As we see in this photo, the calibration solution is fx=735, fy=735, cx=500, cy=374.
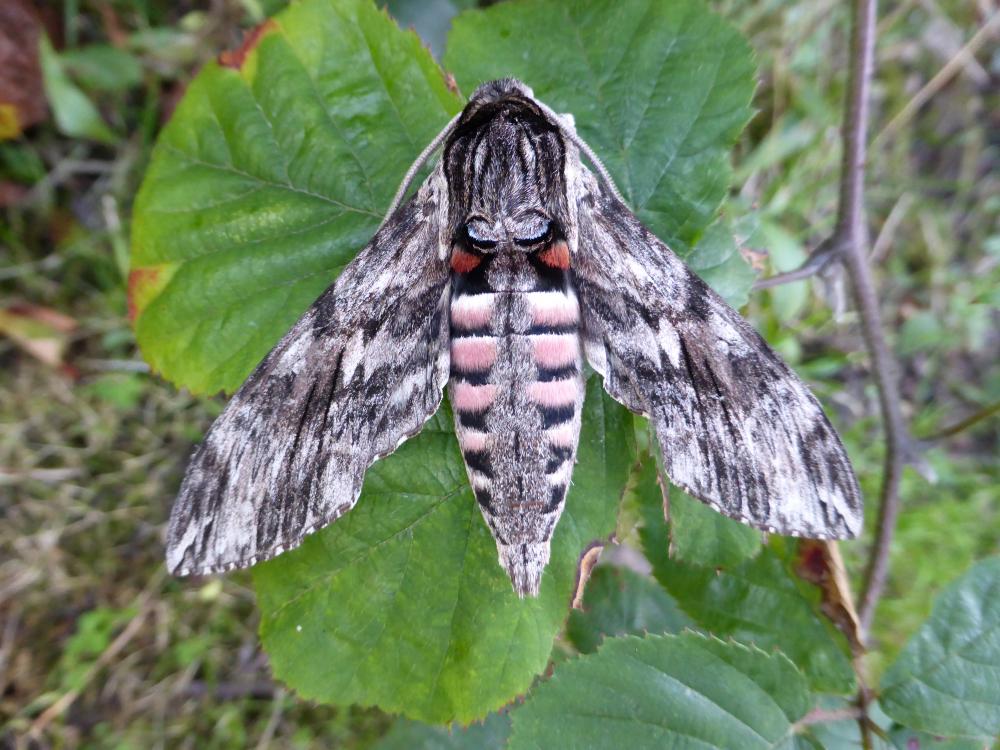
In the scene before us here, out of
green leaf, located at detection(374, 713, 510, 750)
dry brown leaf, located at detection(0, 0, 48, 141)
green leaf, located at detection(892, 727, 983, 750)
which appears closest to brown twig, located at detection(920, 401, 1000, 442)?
green leaf, located at detection(892, 727, 983, 750)

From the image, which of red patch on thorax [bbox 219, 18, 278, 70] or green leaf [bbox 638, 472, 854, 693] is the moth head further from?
green leaf [bbox 638, 472, 854, 693]

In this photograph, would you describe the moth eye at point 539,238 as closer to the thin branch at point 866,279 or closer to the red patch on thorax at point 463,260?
the red patch on thorax at point 463,260

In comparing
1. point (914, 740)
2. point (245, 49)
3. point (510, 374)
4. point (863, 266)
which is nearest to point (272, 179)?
point (245, 49)

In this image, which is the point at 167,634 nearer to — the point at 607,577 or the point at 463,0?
the point at 607,577

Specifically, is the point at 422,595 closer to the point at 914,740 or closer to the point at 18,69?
the point at 914,740

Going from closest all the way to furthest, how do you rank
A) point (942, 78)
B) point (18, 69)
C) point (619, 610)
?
point (619, 610) → point (18, 69) → point (942, 78)

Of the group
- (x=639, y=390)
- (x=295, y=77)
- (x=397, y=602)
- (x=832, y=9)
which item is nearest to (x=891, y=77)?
(x=832, y=9)
